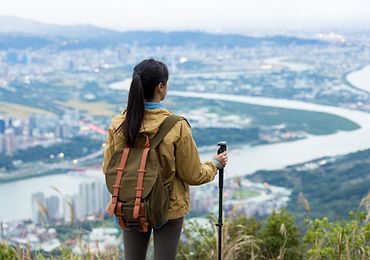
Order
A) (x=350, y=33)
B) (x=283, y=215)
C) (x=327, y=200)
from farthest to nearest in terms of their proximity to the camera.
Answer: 1. (x=350, y=33)
2. (x=327, y=200)
3. (x=283, y=215)

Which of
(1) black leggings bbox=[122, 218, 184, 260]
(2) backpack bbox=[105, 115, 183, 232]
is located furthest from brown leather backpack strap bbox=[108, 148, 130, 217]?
(1) black leggings bbox=[122, 218, 184, 260]

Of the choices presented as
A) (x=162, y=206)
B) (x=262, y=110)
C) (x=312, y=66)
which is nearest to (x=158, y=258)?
(x=162, y=206)

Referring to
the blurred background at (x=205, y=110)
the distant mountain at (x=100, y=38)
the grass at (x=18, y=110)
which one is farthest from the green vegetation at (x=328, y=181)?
the distant mountain at (x=100, y=38)

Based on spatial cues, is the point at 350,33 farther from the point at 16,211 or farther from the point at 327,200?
the point at 16,211

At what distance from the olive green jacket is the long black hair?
0.04 metres

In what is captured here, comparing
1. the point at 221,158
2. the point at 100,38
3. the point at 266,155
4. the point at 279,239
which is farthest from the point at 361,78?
the point at 100,38

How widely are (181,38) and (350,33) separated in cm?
917

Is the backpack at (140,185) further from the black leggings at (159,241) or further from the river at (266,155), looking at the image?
the river at (266,155)

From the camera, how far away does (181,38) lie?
28781 mm

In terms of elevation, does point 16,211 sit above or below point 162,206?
below

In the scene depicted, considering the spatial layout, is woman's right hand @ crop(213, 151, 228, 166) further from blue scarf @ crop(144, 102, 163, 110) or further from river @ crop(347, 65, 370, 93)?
river @ crop(347, 65, 370, 93)

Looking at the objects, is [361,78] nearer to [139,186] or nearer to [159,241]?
[159,241]

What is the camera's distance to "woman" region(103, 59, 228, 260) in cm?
217

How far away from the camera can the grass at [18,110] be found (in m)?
21.3
